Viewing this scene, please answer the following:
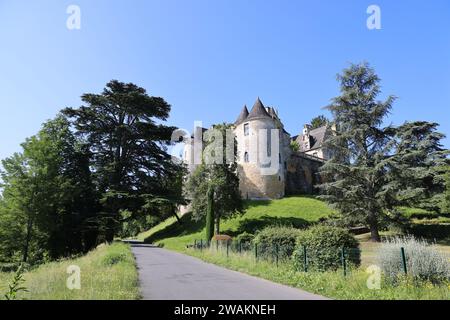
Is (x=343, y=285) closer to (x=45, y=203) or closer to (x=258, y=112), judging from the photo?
(x=45, y=203)

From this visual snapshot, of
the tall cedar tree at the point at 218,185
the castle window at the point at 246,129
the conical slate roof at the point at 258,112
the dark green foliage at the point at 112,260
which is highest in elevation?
the conical slate roof at the point at 258,112

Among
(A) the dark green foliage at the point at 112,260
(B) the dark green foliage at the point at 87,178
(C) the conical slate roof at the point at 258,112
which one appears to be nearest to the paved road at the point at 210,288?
(A) the dark green foliage at the point at 112,260

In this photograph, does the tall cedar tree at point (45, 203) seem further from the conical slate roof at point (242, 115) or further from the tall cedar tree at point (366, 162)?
the conical slate roof at point (242, 115)

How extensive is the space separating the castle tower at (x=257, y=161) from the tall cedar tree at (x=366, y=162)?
834 inches

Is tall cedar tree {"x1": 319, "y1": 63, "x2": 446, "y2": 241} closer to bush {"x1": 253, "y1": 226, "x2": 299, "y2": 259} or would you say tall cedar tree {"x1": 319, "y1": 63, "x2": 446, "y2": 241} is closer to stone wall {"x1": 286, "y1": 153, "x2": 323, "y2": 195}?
bush {"x1": 253, "y1": 226, "x2": 299, "y2": 259}

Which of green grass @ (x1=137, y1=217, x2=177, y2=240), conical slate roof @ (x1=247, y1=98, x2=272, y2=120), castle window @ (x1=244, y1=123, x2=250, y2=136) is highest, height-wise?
conical slate roof @ (x1=247, y1=98, x2=272, y2=120)

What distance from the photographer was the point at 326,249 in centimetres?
1370

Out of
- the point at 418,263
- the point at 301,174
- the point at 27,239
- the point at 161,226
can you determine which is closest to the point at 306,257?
the point at 418,263

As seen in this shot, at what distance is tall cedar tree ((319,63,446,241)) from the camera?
29172 mm

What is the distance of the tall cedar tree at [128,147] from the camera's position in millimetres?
37094

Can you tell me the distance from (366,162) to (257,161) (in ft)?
83.0

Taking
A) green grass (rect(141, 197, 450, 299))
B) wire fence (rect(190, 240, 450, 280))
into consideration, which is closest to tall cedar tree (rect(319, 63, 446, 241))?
green grass (rect(141, 197, 450, 299))

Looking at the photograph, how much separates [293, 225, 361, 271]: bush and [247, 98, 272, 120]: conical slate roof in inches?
1611

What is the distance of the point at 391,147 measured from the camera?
101ft
